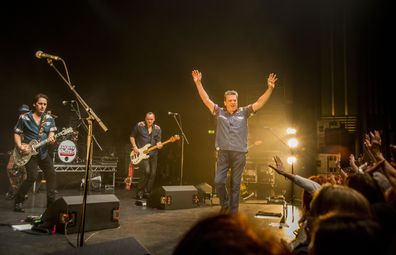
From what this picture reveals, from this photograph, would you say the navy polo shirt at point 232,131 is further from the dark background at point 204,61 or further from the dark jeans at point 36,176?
the dark background at point 204,61

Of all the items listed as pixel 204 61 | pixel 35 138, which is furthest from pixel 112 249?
pixel 204 61

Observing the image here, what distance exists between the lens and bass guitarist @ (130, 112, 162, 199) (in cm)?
859

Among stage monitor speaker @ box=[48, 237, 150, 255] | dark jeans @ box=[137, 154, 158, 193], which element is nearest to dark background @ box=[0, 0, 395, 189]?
dark jeans @ box=[137, 154, 158, 193]

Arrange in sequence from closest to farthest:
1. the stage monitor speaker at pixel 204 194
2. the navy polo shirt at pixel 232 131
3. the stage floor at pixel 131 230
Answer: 1. the stage floor at pixel 131 230
2. the navy polo shirt at pixel 232 131
3. the stage monitor speaker at pixel 204 194

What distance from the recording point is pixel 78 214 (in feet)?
15.3

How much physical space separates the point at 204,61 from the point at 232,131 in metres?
6.75

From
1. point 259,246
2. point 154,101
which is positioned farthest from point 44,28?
point 259,246

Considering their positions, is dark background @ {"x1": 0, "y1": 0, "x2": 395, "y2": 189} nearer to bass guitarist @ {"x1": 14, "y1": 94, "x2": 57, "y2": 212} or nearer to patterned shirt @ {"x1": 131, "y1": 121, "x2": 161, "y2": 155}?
patterned shirt @ {"x1": 131, "y1": 121, "x2": 161, "y2": 155}

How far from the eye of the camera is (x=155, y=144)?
900 cm

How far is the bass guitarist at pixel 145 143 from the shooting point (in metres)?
8.59

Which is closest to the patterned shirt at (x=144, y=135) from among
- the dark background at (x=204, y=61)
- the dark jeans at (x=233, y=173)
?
the dark background at (x=204, y=61)

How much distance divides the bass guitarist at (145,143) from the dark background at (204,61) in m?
2.79

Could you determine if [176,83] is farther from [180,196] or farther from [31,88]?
[180,196]

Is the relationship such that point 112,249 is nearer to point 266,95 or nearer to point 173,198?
point 266,95
